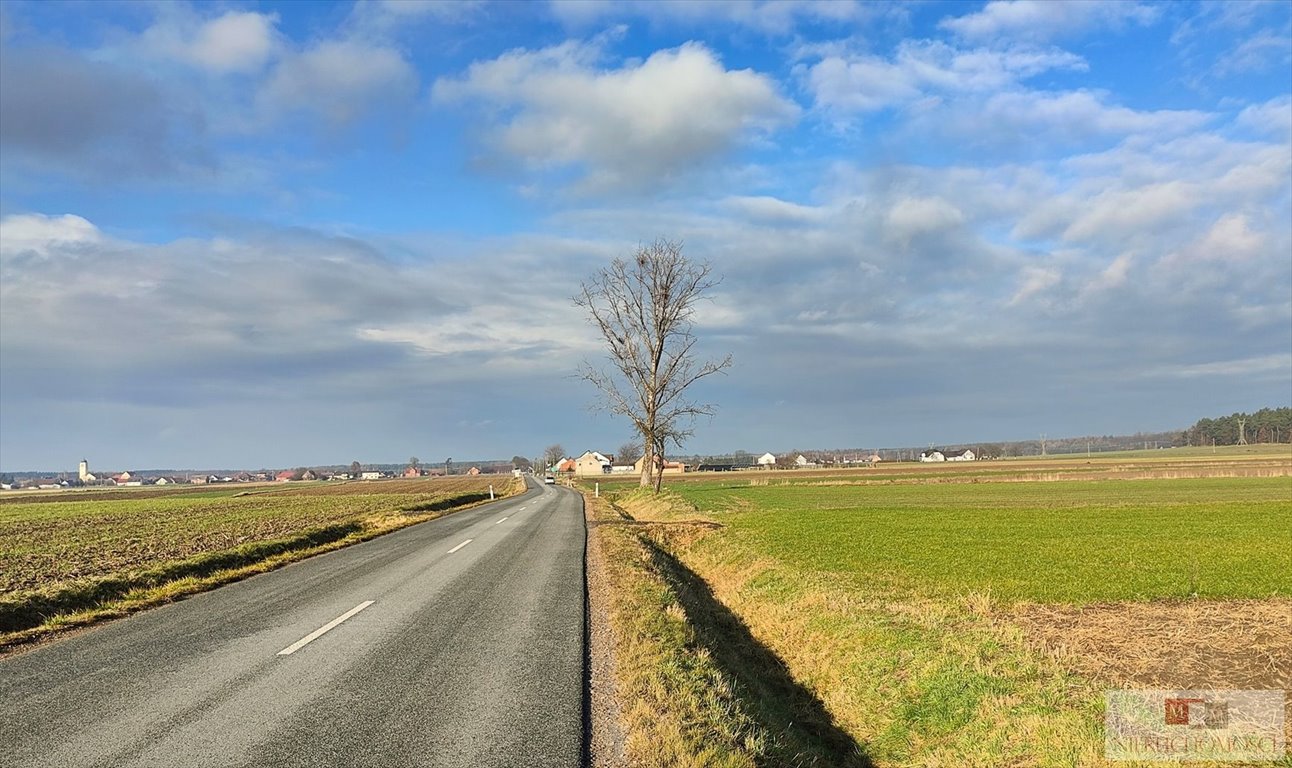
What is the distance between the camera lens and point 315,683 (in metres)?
6.93

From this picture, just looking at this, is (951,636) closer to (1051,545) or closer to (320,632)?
(320,632)

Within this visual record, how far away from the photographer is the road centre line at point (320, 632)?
8198 millimetres

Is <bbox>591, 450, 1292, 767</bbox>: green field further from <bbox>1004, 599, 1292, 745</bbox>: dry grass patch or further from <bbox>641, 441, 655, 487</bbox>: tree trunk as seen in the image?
<bbox>641, 441, 655, 487</bbox>: tree trunk

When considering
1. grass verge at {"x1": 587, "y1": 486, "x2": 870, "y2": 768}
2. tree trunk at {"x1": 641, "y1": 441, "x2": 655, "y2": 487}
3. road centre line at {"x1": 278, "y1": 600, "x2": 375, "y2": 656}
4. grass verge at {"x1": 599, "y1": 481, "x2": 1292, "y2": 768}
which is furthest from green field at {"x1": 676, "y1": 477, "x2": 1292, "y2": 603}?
road centre line at {"x1": 278, "y1": 600, "x2": 375, "y2": 656}

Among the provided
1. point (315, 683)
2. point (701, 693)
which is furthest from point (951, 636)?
point (315, 683)

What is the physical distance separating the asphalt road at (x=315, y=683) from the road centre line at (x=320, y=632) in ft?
0.17

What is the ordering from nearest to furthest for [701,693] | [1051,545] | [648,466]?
[701,693] < [1051,545] < [648,466]

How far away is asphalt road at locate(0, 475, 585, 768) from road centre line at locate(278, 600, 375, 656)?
0.05 metres

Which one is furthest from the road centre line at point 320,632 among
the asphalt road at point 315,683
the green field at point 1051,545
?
the green field at point 1051,545

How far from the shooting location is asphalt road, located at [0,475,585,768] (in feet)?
17.3

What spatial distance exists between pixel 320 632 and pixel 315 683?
2451 mm

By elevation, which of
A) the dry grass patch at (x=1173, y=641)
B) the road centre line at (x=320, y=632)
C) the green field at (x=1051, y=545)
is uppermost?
the road centre line at (x=320, y=632)

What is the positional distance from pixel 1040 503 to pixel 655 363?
23945 millimetres

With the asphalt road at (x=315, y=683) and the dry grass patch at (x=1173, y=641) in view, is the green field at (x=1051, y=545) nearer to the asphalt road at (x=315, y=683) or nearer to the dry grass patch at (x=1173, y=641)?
the dry grass patch at (x=1173, y=641)
